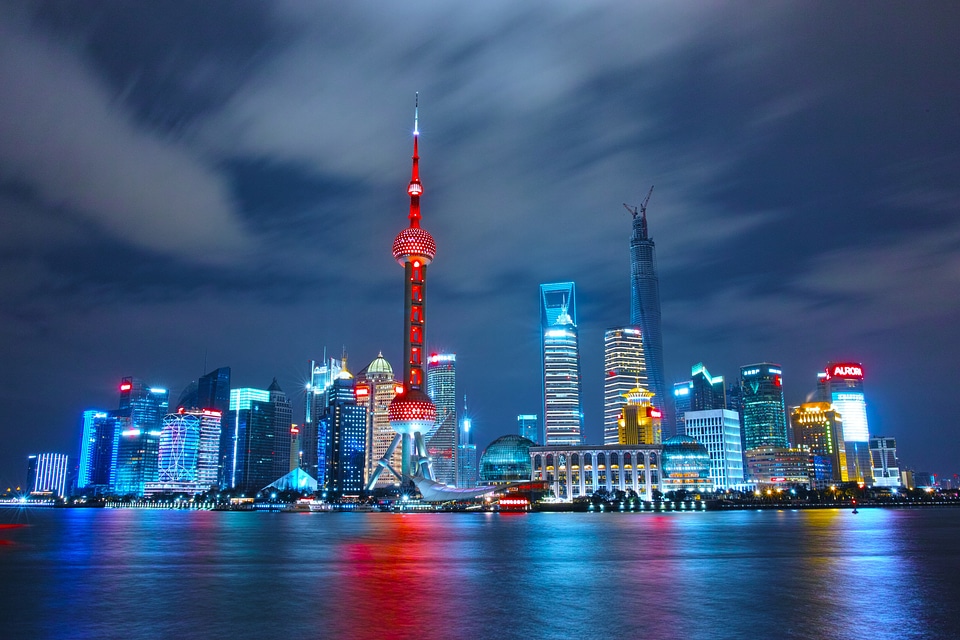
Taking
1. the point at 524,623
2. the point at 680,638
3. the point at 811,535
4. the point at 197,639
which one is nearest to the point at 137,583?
the point at 197,639

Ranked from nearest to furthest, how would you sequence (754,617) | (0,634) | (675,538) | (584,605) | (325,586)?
(0,634)
(754,617)
(584,605)
(325,586)
(675,538)

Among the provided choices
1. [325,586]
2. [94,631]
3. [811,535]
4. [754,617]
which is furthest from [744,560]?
[94,631]

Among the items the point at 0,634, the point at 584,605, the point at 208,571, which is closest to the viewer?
the point at 0,634

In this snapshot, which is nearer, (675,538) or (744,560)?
(744,560)

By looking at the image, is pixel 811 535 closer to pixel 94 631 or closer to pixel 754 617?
pixel 754 617

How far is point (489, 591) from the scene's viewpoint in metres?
44.1

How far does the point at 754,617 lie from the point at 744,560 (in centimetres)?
2952

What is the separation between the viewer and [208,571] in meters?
56.7

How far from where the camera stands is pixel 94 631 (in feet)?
107

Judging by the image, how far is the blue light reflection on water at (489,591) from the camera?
3291cm

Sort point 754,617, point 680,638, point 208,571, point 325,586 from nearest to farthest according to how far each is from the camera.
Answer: point 680,638, point 754,617, point 325,586, point 208,571

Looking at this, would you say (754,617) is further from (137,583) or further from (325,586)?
(137,583)

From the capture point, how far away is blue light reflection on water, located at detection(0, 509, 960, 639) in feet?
108

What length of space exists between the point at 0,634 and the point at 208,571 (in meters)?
24.9
